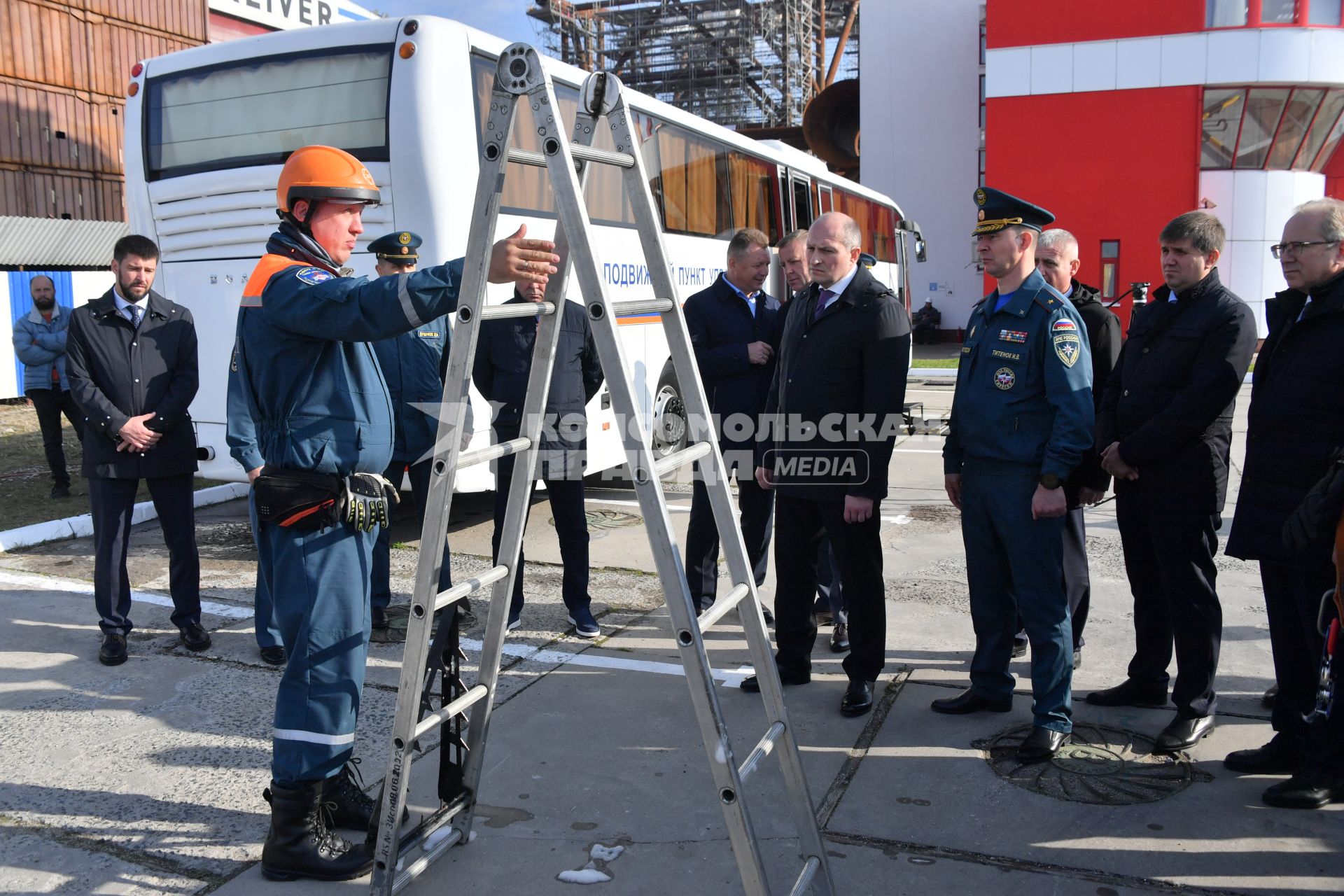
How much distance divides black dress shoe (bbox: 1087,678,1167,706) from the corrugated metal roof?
17.4 m

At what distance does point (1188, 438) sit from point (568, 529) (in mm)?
3001

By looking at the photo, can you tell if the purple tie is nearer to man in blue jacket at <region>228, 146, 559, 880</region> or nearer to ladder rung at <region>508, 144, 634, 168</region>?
ladder rung at <region>508, 144, 634, 168</region>

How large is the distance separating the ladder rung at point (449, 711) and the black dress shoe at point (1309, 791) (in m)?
2.64

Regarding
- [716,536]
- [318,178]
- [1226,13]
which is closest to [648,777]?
[716,536]

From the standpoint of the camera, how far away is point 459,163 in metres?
6.68

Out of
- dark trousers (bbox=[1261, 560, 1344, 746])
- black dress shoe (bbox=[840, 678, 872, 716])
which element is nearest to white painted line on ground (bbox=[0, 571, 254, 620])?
black dress shoe (bbox=[840, 678, 872, 716])

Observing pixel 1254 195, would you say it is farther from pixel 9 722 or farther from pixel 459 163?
pixel 9 722

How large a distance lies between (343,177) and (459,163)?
3763mm

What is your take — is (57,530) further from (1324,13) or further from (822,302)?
(1324,13)

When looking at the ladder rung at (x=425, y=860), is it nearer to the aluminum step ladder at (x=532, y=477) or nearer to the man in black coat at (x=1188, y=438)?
the aluminum step ladder at (x=532, y=477)

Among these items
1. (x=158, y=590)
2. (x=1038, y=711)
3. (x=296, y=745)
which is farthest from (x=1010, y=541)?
(x=158, y=590)

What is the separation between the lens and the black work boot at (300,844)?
3027mm

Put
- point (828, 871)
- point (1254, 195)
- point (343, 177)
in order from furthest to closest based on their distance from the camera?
1. point (1254, 195)
2. point (343, 177)
3. point (828, 871)

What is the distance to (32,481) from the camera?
9891mm
